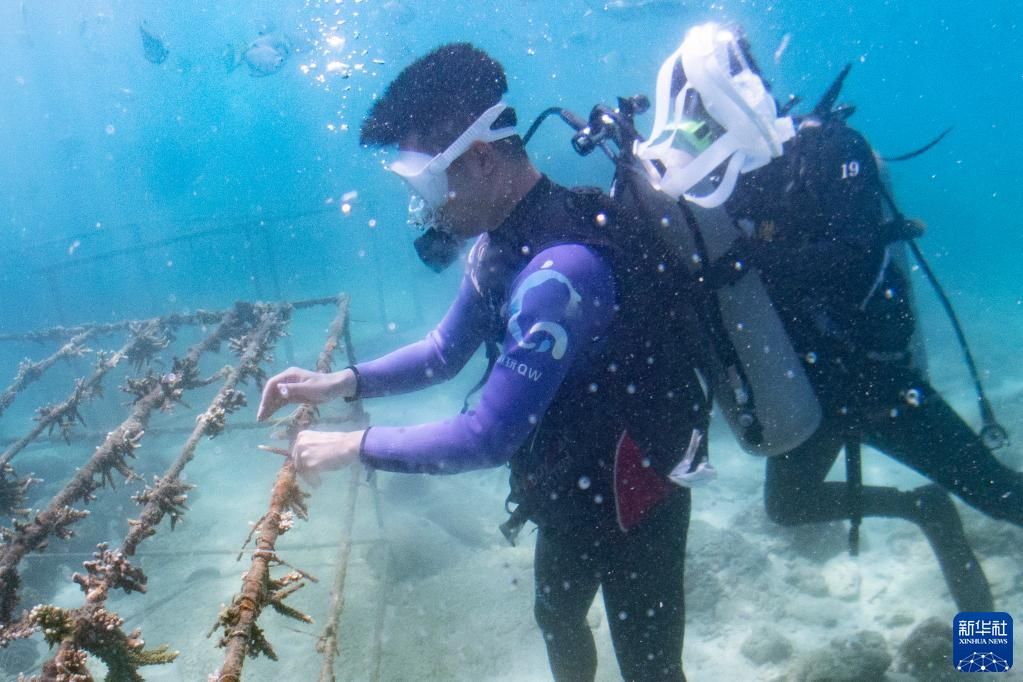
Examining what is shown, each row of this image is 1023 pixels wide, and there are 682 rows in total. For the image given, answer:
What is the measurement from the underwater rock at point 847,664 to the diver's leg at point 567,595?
2408 millimetres

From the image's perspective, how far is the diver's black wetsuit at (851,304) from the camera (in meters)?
3.00

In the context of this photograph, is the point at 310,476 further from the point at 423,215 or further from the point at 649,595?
the point at 649,595

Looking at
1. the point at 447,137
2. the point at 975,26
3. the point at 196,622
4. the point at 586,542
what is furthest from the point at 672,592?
the point at 975,26

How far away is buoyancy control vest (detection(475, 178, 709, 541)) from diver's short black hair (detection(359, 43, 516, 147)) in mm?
457

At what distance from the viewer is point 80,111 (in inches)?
5428

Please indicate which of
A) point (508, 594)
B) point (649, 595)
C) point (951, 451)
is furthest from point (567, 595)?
point (508, 594)

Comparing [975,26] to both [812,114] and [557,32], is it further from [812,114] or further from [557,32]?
[812,114]

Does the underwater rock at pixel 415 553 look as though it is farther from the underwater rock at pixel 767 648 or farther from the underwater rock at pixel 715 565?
the underwater rock at pixel 767 648

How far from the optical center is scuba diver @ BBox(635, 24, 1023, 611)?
8.59 feet

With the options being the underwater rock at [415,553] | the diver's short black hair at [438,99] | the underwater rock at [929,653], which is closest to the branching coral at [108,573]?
the diver's short black hair at [438,99]

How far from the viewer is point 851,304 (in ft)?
10.5

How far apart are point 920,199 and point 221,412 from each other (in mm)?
113860

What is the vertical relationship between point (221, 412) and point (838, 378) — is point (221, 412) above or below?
above

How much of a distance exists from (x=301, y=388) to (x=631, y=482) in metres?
1.70
